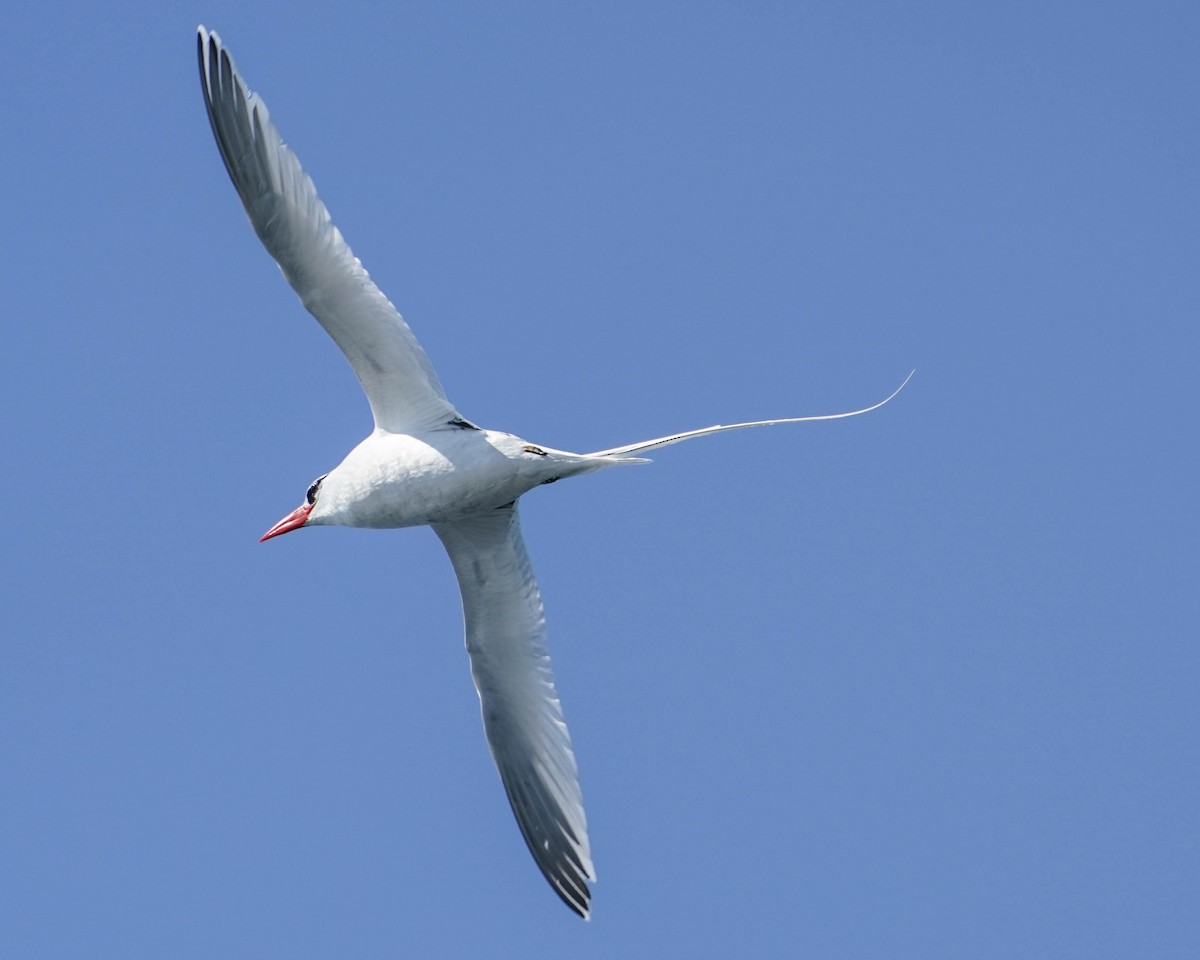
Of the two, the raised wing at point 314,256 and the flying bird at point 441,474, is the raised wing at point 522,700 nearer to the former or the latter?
the flying bird at point 441,474

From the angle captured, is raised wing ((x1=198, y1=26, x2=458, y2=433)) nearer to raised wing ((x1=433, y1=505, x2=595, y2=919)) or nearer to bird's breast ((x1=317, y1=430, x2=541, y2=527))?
bird's breast ((x1=317, y1=430, x2=541, y2=527))

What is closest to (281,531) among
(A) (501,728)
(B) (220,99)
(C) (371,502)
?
(C) (371,502)

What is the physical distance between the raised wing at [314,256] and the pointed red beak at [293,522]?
1.10 m

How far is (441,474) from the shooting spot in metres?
12.4

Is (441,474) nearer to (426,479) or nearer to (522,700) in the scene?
(426,479)

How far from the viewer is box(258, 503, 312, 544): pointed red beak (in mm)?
13305

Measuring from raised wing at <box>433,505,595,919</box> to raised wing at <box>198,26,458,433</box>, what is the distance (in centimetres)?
133

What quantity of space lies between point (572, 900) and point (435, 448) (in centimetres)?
376

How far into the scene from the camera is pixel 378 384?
12.5 meters

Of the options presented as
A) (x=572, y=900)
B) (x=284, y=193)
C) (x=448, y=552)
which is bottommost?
(x=572, y=900)

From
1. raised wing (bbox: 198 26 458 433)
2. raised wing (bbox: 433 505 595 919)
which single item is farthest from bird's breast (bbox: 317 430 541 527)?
raised wing (bbox: 433 505 595 919)

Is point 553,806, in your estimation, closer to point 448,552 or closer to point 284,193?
point 448,552

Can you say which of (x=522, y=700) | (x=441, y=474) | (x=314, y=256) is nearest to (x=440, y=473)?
(x=441, y=474)

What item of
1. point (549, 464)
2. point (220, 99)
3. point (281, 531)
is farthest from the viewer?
point (281, 531)
